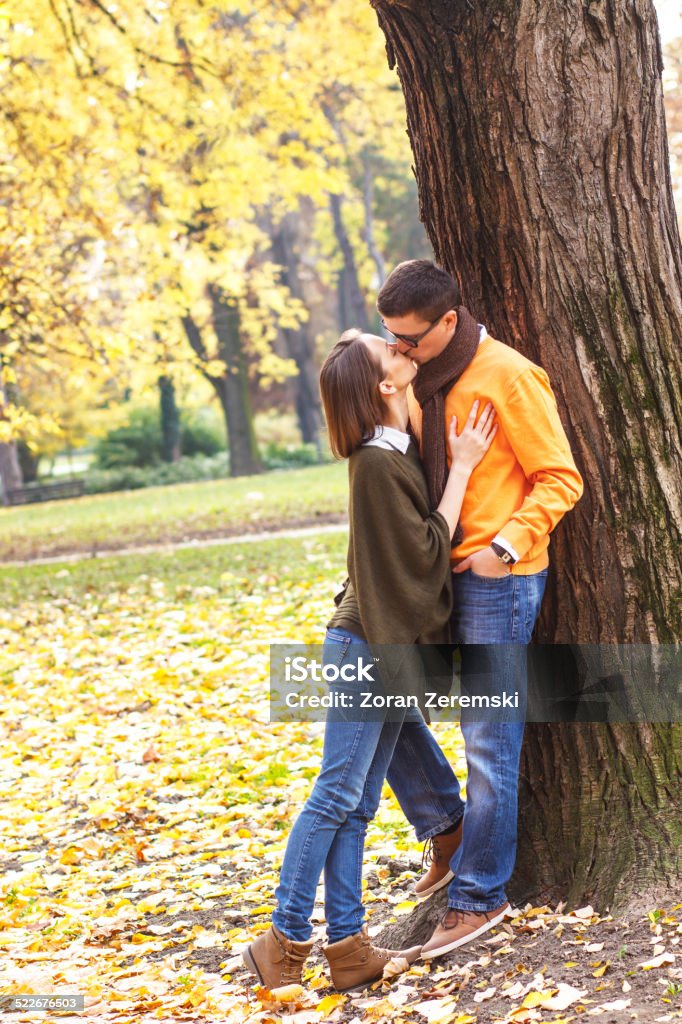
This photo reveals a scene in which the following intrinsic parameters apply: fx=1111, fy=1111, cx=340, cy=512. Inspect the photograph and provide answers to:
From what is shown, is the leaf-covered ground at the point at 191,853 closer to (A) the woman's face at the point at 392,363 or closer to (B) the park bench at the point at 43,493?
(A) the woman's face at the point at 392,363

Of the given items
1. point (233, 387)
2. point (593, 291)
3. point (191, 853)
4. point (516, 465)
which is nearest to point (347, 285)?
point (233, 387)

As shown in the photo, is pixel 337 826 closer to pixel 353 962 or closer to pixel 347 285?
pixel 353 962

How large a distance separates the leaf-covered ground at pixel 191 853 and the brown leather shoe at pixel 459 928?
4 cm

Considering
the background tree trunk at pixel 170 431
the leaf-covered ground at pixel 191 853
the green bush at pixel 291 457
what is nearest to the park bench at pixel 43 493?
the background tree trunk at pixel 170 431

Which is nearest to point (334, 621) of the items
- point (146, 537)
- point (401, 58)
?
point (401, 58)

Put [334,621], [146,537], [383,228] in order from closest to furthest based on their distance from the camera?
1. [334,621]
2. [146,537]
3. [383,228]

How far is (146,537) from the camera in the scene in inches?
675

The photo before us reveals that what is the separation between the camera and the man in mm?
3436

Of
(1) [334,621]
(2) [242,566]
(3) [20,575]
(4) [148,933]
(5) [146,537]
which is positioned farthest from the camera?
(5) [146,537]

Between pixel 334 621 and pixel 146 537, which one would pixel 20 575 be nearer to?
pixel 146 537

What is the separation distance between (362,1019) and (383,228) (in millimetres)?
37904

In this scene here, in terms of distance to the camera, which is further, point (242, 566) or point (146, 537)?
point (146, 537)

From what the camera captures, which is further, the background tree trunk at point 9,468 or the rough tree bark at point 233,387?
the background tree trunk at point 9,468

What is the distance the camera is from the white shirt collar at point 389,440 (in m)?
3.38
